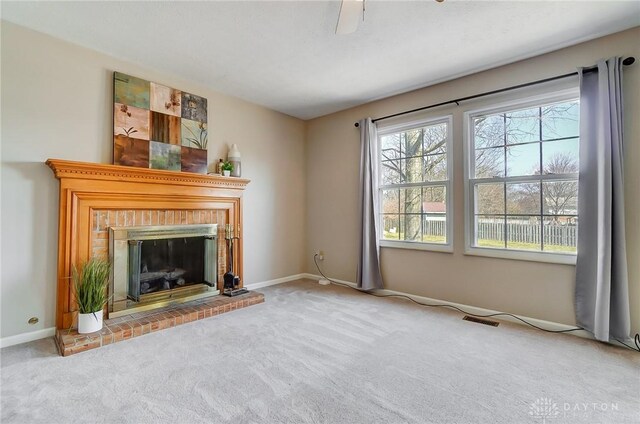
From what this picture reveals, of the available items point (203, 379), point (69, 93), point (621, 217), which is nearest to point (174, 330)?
point (203, 379)

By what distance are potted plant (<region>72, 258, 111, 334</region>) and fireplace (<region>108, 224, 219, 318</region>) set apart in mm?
306

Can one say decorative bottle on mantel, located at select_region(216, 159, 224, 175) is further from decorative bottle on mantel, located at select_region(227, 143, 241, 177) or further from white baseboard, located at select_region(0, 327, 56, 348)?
white baseboard, located at select_region(0, 327, 56, 348)

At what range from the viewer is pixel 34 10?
7.30ft

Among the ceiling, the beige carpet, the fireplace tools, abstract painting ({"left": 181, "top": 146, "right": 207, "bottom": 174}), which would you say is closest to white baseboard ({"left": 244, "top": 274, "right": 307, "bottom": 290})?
the fireplace tools

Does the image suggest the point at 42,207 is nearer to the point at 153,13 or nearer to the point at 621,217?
the point at 153,13

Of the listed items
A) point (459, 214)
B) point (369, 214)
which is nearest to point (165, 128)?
point (369, 214)

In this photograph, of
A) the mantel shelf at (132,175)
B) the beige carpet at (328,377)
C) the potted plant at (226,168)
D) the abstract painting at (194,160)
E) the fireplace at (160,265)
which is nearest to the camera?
the beige carpet at (328,377)

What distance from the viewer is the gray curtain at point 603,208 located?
2.33 m

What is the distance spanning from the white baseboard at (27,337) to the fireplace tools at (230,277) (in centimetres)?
153

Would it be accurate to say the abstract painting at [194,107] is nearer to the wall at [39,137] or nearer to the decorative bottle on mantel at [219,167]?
the wall at [39,137]

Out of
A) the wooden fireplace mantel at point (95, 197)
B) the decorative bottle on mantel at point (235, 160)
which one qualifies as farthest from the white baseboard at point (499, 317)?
the wooden fireplace mantel at point (95, 197)

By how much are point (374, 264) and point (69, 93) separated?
143 inches

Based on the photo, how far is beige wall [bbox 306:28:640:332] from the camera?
2.38m

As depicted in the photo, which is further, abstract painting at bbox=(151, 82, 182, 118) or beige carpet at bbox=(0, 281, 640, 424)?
abstract painting at bbox=(151, 82, 182, 118)
